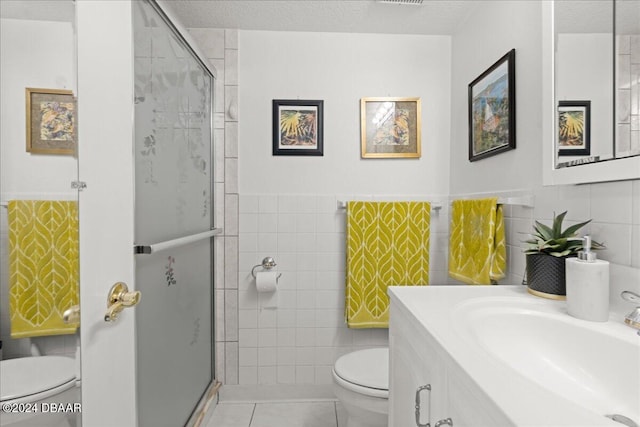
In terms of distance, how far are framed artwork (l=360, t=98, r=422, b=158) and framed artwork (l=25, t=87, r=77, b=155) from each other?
149 cm

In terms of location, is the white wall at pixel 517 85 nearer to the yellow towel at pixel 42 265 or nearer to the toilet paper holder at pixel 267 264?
the toilet paper holder at pixel 267 264

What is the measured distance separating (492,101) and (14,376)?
183cm

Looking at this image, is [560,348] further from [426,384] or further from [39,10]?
[39,10]

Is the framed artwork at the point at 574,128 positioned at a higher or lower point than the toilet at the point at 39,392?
higher

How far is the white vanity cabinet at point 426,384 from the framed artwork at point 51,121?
2.83 ft

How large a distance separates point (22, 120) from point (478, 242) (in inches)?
62.8

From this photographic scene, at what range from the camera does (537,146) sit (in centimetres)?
123

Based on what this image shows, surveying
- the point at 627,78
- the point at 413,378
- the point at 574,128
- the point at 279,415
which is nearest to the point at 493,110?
the point at 574,128

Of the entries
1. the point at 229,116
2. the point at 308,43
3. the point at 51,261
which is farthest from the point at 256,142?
the point at 51,261

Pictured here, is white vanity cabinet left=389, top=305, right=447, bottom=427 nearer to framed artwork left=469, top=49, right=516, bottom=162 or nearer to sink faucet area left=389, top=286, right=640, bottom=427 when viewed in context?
sink faucet area left=389, top=286, right=640, bottom=427

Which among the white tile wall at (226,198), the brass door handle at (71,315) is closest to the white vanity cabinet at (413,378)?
the brass door handle at (71,315)

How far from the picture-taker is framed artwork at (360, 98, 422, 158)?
1.98 m

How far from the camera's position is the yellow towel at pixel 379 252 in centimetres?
190

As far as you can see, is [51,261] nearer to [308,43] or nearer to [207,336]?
[207,336]
